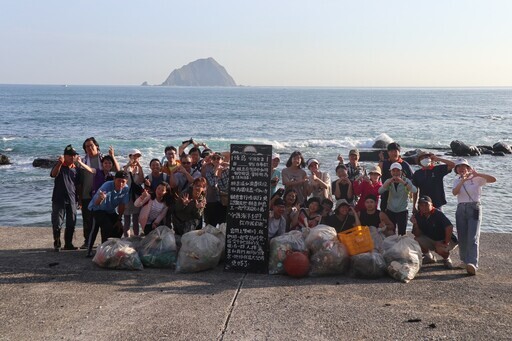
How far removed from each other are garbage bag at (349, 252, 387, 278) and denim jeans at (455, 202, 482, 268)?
134 centimetres

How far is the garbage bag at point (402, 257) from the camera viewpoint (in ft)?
23.3

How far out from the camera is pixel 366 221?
8203mm

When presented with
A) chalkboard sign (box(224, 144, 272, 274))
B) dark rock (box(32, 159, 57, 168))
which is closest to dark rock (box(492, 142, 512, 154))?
dark rock (box(32, 159, 57, 168))

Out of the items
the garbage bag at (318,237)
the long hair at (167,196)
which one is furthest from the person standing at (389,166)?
the long hair at (167,196)

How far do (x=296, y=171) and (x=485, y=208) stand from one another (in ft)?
29.2

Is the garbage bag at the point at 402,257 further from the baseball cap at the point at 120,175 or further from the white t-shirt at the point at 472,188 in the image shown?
the baseball cap at the point at 120,175

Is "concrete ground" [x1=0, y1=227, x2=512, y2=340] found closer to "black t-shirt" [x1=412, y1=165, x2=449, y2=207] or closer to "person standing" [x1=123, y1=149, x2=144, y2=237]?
"black t-shirt" [x1=412, y1=165, x2=449, y2=207]

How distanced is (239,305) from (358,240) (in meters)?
2.06

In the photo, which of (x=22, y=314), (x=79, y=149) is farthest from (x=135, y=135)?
(x=22, y=314)

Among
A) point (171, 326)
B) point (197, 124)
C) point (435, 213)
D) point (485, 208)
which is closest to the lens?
point (171, 326)

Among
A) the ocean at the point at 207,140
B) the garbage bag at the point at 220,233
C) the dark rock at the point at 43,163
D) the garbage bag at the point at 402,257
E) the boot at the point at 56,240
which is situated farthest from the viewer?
the dark rock at the point at 43,163

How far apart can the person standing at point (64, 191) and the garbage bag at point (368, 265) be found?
4.38 m

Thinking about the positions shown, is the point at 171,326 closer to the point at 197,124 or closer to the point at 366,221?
the point at 366,221

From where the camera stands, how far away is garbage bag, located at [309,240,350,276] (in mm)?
7277
